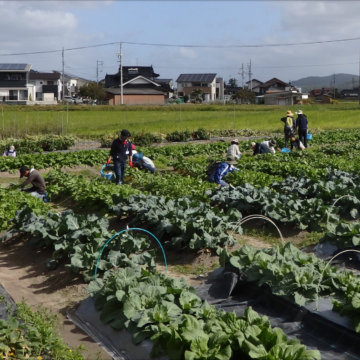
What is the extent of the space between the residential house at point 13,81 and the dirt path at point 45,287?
55701 mm

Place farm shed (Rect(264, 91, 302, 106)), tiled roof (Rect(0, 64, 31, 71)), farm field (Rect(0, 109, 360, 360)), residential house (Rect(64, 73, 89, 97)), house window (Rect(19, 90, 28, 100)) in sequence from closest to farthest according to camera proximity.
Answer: farm field (Rect(0, 109, 360, 360)) → tiled roof (Rect(0, 64, 31, 71)) → house window (Rect(19, 90, 28, 100)) → farm shed (Rect(264, 91, 302, 106)) → residential house (Rect(64, 73, 89, 97))

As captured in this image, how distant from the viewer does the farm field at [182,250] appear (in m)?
4.88

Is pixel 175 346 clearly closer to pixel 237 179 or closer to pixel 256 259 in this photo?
pixel 256 259

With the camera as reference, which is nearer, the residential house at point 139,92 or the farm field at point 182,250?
the farm field at point 182,250

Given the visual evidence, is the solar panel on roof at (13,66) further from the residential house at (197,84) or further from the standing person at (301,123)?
the standing person at (301,123)

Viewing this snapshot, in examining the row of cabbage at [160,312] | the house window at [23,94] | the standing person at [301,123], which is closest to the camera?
the row of cabbage at [160,312]

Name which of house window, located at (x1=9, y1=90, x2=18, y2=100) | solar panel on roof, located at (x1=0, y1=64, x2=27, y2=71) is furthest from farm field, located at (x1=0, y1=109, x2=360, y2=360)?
house window, located at (x1=9, y1=90, x2=18, y2=100)

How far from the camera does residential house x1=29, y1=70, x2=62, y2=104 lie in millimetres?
81375

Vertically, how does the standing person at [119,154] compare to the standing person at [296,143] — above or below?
below

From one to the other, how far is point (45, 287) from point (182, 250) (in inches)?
82.0

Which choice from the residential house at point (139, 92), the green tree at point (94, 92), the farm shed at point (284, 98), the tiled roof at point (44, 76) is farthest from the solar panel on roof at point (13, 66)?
the farm shed at point (284, 98)

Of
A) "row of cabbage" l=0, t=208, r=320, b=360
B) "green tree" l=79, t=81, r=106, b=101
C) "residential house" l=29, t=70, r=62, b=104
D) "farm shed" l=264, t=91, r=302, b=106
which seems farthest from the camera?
"residential house" l=29, t=70, r=62, b=104

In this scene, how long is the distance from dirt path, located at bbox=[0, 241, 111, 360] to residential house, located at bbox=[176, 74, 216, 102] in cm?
8151

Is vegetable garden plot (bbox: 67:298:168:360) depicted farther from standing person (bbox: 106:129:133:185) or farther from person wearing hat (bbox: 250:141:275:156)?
person wearing hat (bbox: 250:141:275:156)
